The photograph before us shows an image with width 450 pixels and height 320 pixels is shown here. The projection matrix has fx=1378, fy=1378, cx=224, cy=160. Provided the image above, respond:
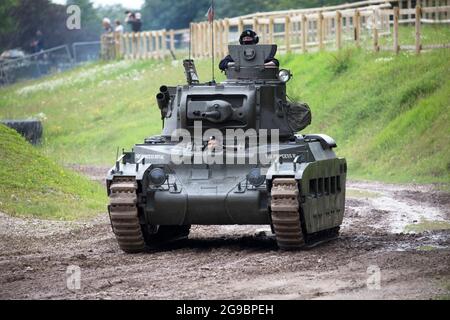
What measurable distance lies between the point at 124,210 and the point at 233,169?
60.5 inches

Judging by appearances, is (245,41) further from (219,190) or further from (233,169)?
(219,190)

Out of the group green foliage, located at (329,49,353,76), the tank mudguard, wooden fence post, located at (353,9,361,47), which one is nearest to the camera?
the tank mudguard

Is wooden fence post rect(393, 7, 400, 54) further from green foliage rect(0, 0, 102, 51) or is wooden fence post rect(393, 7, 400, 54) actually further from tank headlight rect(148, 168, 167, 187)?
green foliage rect(0, 0, 102, 51)

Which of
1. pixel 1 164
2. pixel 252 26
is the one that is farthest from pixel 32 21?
pixel 1 164

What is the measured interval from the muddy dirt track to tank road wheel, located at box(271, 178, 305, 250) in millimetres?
271

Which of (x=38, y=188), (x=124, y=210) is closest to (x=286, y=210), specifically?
(x=124, y=210)

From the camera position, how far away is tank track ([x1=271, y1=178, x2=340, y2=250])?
1702 cm

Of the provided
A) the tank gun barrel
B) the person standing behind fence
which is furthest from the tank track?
the person standing behind fence

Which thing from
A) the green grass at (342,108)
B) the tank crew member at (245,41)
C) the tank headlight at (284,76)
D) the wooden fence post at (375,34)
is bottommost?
the green grass at (342,108)

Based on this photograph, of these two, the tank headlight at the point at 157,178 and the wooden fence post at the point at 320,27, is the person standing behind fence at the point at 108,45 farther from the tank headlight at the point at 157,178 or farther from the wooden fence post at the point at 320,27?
the tank headlight at the point at 157,178

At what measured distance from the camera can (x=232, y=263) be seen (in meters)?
16.6

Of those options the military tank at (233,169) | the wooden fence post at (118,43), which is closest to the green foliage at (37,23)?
the wooden fence post at (118,43)

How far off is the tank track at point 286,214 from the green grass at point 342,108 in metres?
11.3

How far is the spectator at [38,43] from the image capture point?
2468 inches
